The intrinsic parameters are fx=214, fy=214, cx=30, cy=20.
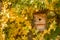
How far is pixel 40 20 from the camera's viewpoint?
2.40 m

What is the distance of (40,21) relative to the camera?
2.39m

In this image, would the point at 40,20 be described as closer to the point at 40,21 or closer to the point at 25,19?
the point at 40,21

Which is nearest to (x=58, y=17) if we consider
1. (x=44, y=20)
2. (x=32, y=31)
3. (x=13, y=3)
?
(x=44, y=20)

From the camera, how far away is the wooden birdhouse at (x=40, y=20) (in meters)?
2.39

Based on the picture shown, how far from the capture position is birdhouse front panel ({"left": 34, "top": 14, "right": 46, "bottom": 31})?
239 centimetres

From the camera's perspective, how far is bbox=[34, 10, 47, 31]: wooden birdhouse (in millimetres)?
2391

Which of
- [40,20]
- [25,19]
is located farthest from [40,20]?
[25,19]

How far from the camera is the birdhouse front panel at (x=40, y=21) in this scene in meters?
2.39

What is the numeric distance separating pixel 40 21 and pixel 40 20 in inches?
0.6

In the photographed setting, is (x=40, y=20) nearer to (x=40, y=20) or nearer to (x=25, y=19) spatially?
(x=40, y=20)

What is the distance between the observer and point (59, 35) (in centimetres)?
243

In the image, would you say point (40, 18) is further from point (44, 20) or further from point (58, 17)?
point (58, 17)

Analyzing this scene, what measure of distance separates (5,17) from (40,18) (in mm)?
390

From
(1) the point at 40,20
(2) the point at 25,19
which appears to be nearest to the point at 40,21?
(1) the point at 40,20
